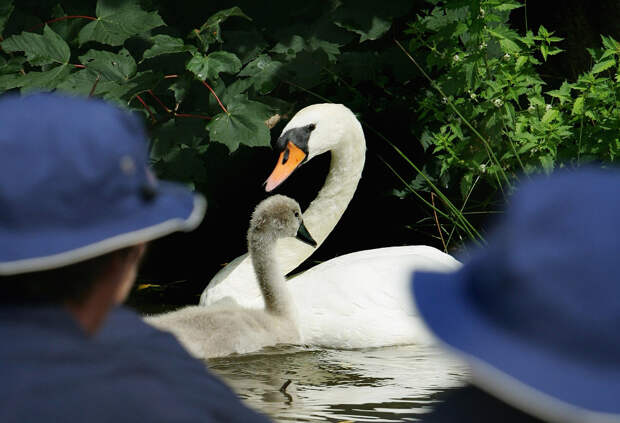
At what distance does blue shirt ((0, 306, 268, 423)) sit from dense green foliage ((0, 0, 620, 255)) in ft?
12.3

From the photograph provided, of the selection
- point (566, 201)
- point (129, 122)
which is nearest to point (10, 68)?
point (129, 122)

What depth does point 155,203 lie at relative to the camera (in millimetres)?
1374

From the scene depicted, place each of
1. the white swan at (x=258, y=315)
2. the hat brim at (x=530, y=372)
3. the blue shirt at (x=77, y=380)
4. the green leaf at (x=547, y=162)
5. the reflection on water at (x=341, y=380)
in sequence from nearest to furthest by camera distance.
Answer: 1. the hat brim at (x=530, y=372)
2. the blue shirt at (x=77, y=380)
3. the reflection on water at (x=341, y=380)
4. the white swan at (x=258, y=315)
5. the green leaf at (x=547, y=162)

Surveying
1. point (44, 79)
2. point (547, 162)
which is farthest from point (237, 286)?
point (547, 162)

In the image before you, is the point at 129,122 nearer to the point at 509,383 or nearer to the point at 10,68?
the point at 509,383

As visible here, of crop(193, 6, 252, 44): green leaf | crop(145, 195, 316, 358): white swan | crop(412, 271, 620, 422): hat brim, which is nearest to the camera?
crop(412, 271, 620, 422): hat brim

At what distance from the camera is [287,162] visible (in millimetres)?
5578

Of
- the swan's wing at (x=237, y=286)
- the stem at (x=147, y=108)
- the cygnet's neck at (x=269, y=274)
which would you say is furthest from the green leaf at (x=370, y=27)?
the swan's wing at (x=237, y=286)

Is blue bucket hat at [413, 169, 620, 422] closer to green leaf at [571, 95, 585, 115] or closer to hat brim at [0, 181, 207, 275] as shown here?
hat brim at [0, 181, 207, 275]

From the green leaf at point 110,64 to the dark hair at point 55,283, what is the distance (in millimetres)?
4139

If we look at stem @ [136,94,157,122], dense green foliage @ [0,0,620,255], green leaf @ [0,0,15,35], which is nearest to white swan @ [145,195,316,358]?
dense green foliage @ [0,0,620,255]

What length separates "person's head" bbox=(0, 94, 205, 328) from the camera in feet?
4.19

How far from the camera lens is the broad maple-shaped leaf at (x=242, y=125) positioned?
5191 millimetres

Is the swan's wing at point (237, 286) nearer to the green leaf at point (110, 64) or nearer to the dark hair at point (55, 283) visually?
the green leaf at point (110, 64)
